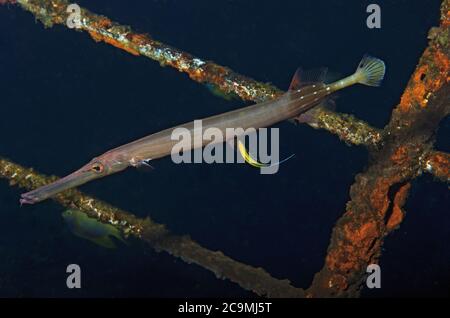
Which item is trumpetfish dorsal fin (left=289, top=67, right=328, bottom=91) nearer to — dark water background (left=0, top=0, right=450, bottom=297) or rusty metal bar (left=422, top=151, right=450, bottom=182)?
rusty metal bar (left=422, top=151, right=450, bottom=182)

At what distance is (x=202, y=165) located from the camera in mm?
19531

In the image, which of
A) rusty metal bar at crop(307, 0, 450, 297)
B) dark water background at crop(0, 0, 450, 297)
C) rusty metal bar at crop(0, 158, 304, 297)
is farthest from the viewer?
dark water background at crop(0, 0, 450, 297)

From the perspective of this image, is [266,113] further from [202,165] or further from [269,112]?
[202,165]

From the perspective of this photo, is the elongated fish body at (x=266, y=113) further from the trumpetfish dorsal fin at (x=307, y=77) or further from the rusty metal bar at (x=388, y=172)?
the rusty metal bar at (x=388, y=172)

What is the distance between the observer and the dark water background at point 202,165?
555 inches

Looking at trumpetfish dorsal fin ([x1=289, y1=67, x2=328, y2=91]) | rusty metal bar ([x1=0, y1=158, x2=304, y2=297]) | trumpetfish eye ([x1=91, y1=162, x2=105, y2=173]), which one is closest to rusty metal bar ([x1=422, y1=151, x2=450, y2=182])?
trumpetfish dorsal fin ([x1=289, y1=67, x2=328, y2=91])

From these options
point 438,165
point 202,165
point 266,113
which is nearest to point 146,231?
point 266,113

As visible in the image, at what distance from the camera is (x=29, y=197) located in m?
4.05

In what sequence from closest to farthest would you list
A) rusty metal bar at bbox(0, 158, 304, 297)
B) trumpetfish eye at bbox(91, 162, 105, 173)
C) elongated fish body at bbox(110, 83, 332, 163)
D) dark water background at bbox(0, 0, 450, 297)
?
1. elongated fish body at bbox(110, 83, 332, 163)
2. trumpetfish eye at bbox(91, 162, 105, 173)
3. rusty metal bar at bbox(0, 158, 304, 297)
4. dark water background at bbox(0, 0, 450, 297)

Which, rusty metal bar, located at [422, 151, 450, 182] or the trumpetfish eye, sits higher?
the trumpetfish eye

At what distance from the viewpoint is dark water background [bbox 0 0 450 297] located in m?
14.1

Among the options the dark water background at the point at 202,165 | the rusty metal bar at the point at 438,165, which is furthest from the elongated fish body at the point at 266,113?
the dark water background at the point at 202,165
